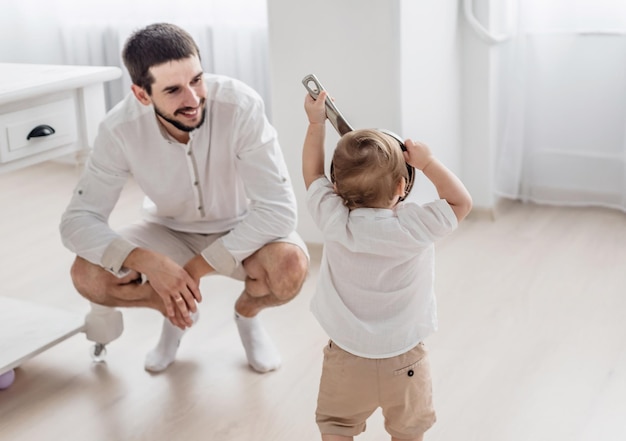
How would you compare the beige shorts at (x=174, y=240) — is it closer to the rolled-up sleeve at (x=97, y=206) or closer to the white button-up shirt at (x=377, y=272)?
the rolled-up sleeve at (x=97, y=206)

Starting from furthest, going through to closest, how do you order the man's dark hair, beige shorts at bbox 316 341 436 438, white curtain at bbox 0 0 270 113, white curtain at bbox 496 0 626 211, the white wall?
white curtain at bbox 0 0 270 113 < white curtain at bbox 496 0 626 211 < the white wall < the man's dark hair < beige shorts at bbox 316 341 436 438

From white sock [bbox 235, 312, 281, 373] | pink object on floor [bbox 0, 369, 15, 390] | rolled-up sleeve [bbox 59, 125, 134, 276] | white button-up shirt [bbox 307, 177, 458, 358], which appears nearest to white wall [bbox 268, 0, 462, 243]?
white sock [bbox 235, 312, 281, 373]

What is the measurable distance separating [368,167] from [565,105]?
195 centimetres

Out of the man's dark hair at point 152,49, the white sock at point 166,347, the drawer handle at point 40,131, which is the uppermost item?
the man's dark hair at point 152,49

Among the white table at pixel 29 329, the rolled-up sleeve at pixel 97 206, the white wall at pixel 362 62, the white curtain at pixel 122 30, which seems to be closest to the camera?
the rolled-up sleeve at pixel 97 206

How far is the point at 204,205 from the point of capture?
226 centimetres

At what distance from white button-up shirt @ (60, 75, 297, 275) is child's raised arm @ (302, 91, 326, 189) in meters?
0.49

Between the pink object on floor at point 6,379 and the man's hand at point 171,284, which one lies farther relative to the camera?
the pink object on floor at point 6,379

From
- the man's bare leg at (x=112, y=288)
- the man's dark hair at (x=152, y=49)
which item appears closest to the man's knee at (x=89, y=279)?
the man's bare leg at (x=112, y=288)

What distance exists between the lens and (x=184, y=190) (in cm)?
223

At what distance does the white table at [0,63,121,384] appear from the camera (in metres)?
2.05

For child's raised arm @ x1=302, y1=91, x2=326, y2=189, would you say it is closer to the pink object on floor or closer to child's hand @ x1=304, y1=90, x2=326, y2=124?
child's hand @ x1=304, y1=90, x2=326, y2=124

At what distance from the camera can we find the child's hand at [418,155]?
5.13ft

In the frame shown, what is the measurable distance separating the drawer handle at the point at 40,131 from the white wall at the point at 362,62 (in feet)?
3.42
